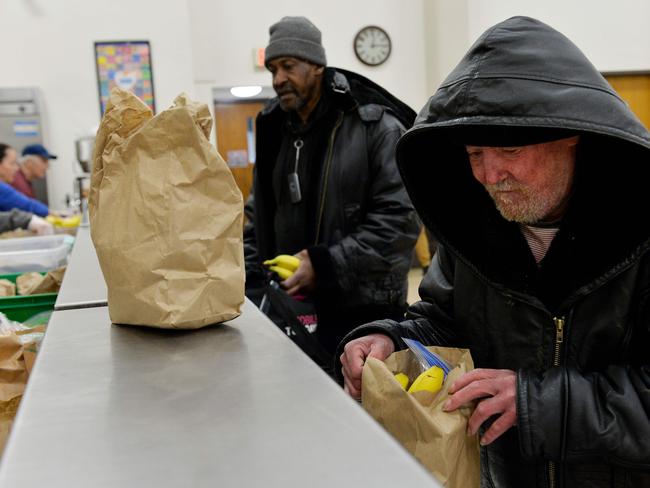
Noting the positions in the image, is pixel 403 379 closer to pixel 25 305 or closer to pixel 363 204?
pixel 25 305

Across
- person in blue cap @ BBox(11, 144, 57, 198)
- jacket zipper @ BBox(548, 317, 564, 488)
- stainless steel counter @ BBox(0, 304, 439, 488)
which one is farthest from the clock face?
stainless steel counter @ BBox(0, 304, 439, 488)

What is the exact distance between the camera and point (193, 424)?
2.02 feet

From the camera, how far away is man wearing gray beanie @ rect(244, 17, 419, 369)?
2414 mm

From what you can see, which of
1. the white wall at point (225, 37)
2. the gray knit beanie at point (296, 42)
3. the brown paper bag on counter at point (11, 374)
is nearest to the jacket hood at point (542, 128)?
the brown paper bag on counter at point (11, 374)

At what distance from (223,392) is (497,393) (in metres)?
0.53

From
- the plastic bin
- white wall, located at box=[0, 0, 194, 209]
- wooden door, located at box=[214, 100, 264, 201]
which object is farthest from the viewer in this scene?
wooden door, located at box=[214, 100, 264, 201]

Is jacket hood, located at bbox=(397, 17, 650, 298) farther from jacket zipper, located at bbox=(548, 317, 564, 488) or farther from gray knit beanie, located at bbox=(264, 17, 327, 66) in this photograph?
gray knit beanie, located at bbox=(264, 17, 327, 66)

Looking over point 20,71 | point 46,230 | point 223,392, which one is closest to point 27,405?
point 223,392

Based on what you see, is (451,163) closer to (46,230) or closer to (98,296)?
(98,296)

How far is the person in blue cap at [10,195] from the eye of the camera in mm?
4492

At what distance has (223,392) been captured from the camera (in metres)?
0.71

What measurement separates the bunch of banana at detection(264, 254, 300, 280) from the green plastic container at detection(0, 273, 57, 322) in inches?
35.4

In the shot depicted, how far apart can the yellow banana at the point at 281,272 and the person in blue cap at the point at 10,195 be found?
2841mm

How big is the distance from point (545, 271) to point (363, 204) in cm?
127
